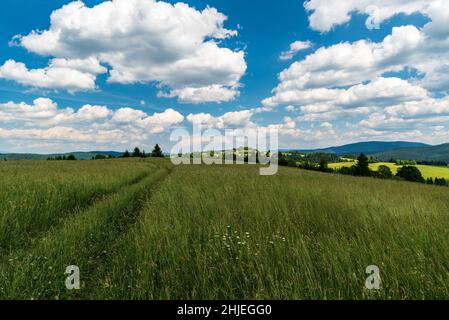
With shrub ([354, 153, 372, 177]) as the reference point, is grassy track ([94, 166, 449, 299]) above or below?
above

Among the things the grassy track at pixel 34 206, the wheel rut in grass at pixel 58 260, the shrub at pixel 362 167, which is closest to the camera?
the wheel rut in grass at pixel 58 260

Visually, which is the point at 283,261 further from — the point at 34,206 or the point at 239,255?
the point at 34,206

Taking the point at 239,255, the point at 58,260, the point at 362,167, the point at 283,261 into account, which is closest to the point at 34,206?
the point at 58,260

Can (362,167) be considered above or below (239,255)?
below

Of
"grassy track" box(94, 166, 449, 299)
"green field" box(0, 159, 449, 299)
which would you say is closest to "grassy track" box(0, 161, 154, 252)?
"green field" box(0, 159, 449, 299)

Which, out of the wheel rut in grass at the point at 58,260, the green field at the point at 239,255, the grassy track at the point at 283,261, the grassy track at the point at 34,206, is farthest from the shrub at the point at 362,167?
the wheel rut in grass at the point at 58,260

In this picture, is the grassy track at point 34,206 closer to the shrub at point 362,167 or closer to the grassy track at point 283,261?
the grassy track at point 283,261

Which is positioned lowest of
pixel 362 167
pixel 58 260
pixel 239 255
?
pixel 362 167

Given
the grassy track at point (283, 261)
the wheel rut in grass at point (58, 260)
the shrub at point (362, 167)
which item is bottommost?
the shrub at point (362, 167)

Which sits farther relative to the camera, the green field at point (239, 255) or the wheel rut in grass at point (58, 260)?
the wheel rut in grass at point (58, 260)

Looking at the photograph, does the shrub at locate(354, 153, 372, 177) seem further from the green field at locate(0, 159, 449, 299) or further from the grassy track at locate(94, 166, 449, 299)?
the grassy track at locate(94, 166, 449, 299)

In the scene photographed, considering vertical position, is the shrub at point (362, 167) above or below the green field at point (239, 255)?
below

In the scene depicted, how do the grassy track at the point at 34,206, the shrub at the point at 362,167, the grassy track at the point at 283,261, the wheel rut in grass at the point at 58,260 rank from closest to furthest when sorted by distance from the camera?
the grassy track at the point at 283,261 < the wheel rut in grass at the point at 58,260 < the grassy track at the point at 34,206 < the shrub at the point at 362,167

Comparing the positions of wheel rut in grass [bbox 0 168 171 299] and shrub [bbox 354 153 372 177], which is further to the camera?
shrub [bbox 354 153 372 177]
